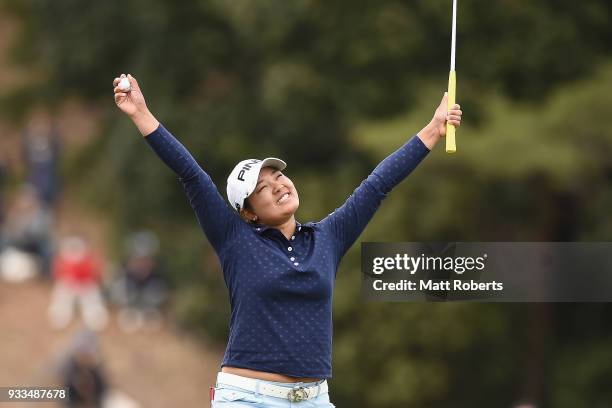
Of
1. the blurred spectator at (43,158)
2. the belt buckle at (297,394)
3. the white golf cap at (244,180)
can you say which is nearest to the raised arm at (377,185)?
the white golf cap at (244,180)

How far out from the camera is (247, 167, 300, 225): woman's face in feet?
14.9

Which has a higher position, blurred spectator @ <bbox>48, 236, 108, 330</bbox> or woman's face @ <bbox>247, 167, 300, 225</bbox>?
blurred spectator @ <bbox>48, 236, 108, 330</bbox>

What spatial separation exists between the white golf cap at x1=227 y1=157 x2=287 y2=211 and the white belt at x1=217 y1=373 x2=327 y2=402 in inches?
23.2

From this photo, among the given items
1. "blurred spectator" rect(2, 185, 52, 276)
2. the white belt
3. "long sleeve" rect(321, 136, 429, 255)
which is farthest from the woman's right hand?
"blurred spectator" rect(2, 185, 52, 276)

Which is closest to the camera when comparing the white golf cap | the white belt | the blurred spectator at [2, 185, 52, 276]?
the white belt

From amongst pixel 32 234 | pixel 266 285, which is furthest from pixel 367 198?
pixel 32 234

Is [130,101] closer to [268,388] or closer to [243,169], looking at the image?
[243,169]

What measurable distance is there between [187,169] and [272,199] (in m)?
0.33

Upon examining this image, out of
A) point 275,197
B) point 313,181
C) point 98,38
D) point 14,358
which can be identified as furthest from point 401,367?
point 275,197

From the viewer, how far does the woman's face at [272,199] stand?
4555 mm

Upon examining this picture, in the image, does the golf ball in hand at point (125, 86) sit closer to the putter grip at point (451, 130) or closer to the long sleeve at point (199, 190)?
the long sleeve at point (199, 190)

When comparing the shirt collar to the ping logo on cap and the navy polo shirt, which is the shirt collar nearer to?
the navy polo shirt

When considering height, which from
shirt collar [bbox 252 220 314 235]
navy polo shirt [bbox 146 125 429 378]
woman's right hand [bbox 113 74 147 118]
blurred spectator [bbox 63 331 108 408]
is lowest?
navy polo shirt [bbox 146 125 429 378]

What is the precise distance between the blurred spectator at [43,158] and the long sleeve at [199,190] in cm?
1782
